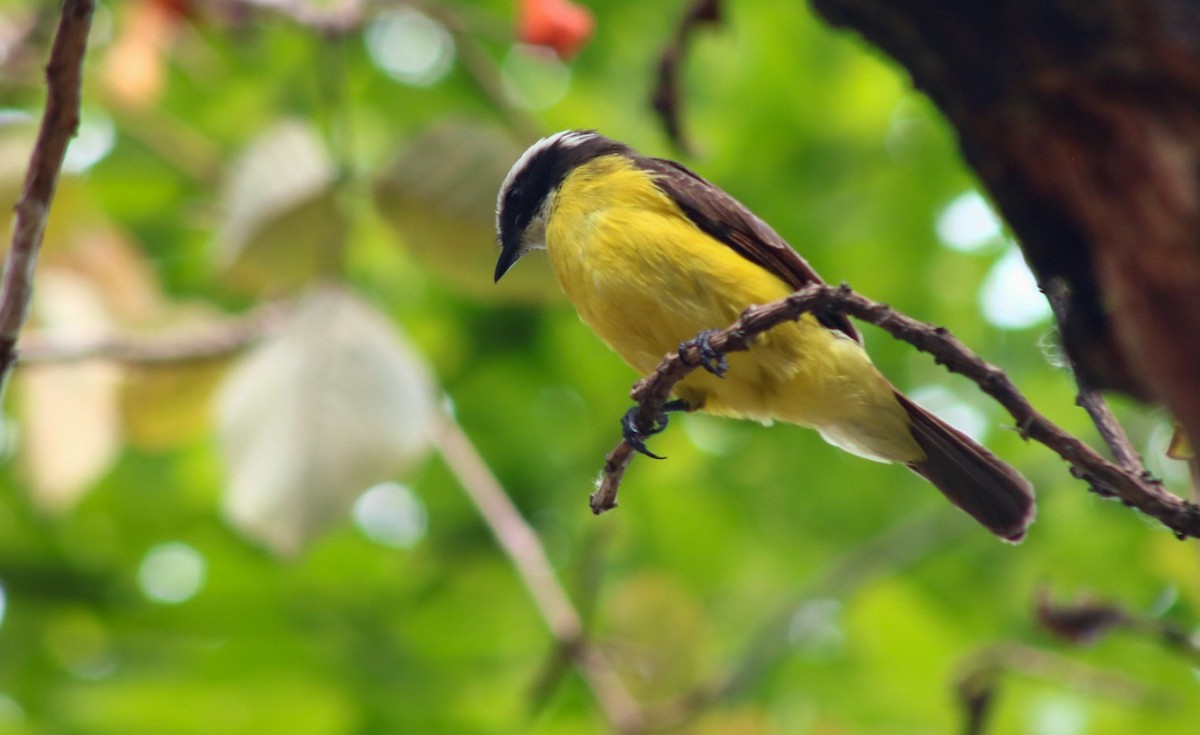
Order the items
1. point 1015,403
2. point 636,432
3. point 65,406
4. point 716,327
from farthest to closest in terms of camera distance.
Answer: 1. point 65,406
2. point 716,327
3. point 636,432
4. point 1015,403

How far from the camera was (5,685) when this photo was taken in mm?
4895

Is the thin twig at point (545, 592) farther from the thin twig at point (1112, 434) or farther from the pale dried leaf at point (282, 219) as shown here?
the thin twig at point (1112, 434)

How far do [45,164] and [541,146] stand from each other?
5.40 feet

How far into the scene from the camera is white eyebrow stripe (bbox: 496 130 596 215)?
2988mm

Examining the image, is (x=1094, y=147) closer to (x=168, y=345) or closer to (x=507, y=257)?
(x=507, y=257)

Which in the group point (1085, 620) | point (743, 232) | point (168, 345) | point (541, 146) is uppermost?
point (1085, 620)

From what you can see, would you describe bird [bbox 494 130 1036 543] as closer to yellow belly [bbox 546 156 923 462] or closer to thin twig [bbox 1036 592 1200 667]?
yellow belly [bbox 546 156 923 462]

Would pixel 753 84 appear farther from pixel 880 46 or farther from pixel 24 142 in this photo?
pixel 880 46

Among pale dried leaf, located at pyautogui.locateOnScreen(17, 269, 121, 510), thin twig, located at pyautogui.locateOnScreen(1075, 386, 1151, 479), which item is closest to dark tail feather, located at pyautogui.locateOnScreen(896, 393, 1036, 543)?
thin twig, located at pyautogui.locateOnScreen(1075, 386, 1151, 479)

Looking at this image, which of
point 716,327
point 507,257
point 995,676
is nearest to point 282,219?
point 507,257

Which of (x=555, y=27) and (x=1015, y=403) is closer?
(x=1015, y=403)

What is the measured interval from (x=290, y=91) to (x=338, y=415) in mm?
2707

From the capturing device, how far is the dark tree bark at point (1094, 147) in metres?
0.99

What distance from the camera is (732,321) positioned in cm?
242
